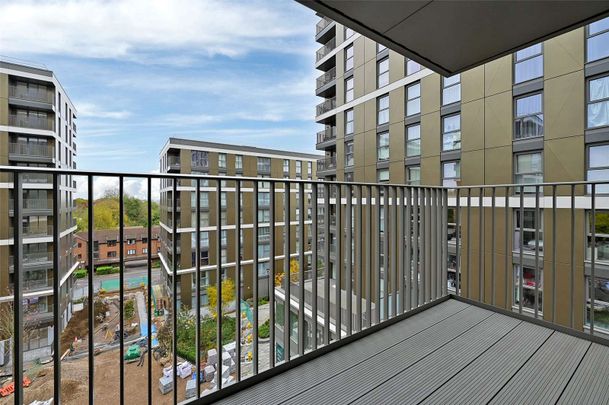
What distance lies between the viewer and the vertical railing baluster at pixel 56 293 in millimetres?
951

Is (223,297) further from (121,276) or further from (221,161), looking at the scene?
(221,161)

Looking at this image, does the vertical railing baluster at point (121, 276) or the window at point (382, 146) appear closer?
the vertical railing baluster at point (121, 276)

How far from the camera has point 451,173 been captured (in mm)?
8156

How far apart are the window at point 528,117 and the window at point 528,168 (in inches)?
18.0

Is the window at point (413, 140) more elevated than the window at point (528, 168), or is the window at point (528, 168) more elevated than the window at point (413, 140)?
the window at point (413, 140)

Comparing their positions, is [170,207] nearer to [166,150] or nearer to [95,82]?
[95,82]

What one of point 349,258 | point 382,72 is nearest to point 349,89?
point 382,72

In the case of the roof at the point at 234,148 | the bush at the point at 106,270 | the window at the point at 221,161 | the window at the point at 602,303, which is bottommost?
the window at the point at 602,303

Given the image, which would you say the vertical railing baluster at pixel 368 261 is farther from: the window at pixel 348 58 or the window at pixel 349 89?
the window at pixel 348 58

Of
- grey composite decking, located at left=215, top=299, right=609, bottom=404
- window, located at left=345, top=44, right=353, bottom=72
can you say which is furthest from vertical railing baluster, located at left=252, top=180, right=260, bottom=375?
window, located at left=345, top=44, right=353, bottom=72

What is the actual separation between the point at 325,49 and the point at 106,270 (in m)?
14.0

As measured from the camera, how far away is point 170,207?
3.85 feet

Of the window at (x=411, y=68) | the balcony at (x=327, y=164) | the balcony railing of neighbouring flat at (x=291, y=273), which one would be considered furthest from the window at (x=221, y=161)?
the balcony railing of neighbouring flat at (x=291, y=273)

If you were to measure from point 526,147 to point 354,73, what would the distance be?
259 inches
